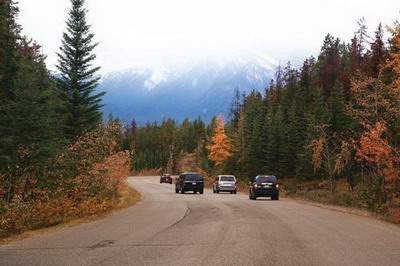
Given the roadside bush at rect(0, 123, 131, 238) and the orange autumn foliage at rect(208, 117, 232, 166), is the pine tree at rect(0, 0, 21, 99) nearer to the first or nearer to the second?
the roadside bush at rect(0, 123, 131, 238)

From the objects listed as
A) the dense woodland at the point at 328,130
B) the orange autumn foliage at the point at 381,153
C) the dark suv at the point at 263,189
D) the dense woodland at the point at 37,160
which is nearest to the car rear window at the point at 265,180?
the dark suv at the point at 263,189

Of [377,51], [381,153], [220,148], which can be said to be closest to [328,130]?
[377,51]

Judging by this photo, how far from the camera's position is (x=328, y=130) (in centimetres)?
7894

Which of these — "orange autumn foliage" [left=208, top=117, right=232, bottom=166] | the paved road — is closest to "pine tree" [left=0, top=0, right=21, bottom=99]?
the paved road

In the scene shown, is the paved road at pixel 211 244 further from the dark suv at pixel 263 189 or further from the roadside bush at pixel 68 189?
the dark suv at pixel 263 189

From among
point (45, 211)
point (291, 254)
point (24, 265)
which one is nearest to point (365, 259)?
point (291, 254)

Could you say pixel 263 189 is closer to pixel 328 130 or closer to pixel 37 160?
pixel 37 160

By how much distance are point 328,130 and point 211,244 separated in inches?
2614

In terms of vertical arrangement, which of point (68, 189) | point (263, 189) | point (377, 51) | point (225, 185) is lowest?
point (68, 189)

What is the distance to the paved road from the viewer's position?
39.9 ft

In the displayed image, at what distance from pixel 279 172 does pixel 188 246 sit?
74.0 m

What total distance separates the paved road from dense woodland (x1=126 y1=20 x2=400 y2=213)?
312 inches

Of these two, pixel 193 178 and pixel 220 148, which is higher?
pixel 220 148

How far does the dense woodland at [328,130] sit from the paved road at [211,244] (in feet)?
26.0
